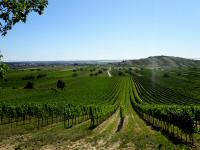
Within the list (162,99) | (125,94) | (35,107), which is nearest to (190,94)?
(162,99)

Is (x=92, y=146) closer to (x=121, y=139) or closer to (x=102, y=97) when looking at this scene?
(x=121, y=139)

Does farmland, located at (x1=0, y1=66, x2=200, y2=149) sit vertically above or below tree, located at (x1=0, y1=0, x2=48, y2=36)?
below

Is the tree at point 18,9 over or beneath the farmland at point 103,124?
over

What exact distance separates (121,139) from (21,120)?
117 ft

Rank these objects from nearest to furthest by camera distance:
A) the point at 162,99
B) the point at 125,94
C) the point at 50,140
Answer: the point at 50,140 → the point at 162,99 → the point at 125,94

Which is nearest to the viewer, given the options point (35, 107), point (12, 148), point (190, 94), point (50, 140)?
point (12, 148)

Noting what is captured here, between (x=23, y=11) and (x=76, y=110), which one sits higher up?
(x=23, y=11)

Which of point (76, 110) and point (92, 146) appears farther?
point (76, 110)

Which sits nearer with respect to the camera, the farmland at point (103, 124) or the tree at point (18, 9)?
the tree at point (18, 9)

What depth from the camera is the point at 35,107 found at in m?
65.7

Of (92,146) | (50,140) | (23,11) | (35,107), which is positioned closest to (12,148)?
(50,140)

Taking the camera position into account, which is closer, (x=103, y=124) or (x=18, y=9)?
(x=18, y=9)

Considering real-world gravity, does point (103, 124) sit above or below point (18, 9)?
below

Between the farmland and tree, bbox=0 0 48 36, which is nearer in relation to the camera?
tree, bbox=0 0 48 36
